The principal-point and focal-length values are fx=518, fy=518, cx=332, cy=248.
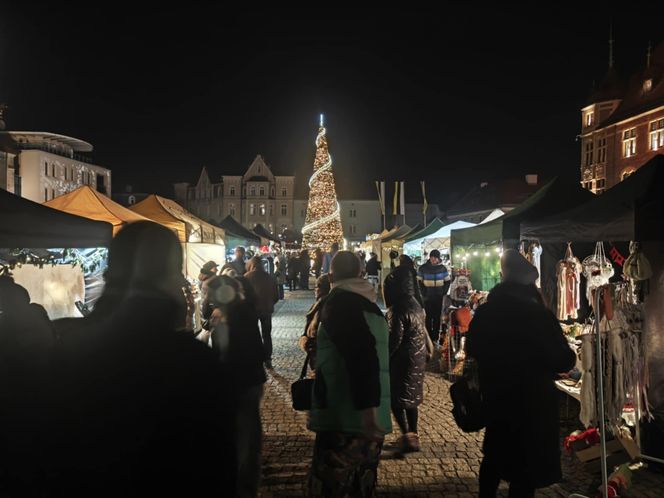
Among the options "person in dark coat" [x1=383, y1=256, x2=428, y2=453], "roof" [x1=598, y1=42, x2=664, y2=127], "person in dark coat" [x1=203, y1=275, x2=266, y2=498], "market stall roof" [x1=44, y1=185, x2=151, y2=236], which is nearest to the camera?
"person in dark coat" [x1=203, y1=275, x2=266, y2=498]

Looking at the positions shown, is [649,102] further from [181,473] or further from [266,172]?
[266,172]

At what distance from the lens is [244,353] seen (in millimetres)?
4469

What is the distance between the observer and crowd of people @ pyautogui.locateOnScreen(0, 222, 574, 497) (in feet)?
5.03

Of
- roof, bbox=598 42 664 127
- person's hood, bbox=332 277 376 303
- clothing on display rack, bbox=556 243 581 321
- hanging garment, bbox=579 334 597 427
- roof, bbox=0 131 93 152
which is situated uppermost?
roof, bbox=0 131 93 152

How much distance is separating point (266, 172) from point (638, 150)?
47455 mm

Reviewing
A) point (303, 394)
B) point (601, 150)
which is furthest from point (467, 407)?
point (601, 150)

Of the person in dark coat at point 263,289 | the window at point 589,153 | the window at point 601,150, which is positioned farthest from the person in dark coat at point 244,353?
the window at point 589,153

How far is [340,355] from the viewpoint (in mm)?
3199

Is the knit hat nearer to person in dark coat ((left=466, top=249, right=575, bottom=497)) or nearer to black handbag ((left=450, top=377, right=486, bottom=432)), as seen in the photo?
person in dark coat ((left=466, top=249, right=575, bottom=497))

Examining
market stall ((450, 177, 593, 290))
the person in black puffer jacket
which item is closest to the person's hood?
the person in black puffer jacket

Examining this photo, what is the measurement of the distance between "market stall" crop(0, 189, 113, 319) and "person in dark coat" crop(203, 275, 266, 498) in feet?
6.16

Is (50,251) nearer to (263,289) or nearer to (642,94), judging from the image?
(263,289)

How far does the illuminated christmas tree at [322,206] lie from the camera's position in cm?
3616

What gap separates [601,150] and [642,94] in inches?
198
